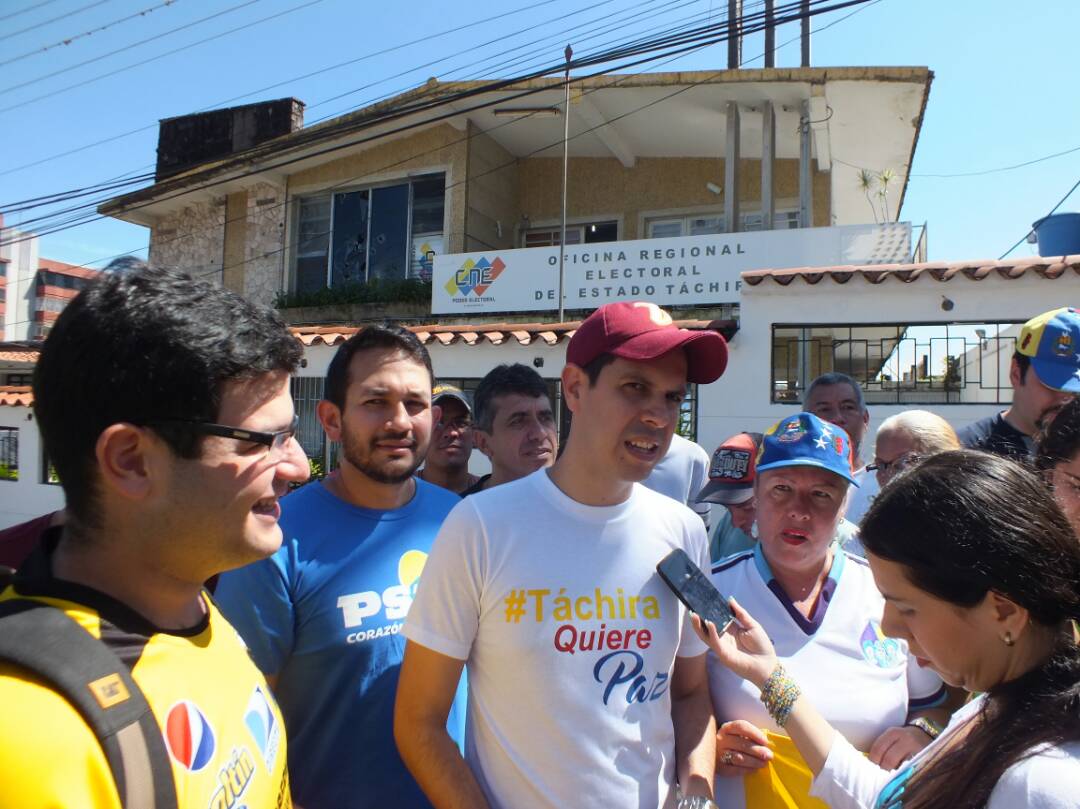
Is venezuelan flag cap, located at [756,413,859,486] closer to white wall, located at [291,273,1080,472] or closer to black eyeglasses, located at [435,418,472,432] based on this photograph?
black eyeglasses, located at [435,418,472,432]

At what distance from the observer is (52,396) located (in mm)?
1051

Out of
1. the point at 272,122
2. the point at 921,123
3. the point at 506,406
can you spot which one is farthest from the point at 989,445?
the point at 272,122

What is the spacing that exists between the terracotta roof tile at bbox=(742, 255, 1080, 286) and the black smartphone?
6767 mm

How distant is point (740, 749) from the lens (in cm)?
183

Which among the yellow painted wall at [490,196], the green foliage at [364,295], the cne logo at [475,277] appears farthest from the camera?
the yellow painted wall at [490,196]

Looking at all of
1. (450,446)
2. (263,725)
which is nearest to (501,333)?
(450,446)

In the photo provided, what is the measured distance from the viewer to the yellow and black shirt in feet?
2.67

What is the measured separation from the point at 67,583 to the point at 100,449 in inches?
7.4

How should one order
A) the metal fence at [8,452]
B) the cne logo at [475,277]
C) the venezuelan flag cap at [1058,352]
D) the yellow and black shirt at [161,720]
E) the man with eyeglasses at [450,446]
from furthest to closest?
the metal fence at [8,452], the cne logo at [475,277], the man with eyeglasses at [450,446], the venezuelan flag cap at [1058,352], the yellow and black shirt at [161,720]

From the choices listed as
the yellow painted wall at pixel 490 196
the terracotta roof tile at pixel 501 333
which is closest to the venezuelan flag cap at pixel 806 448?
the terracotta roof tile at pixel 501 333

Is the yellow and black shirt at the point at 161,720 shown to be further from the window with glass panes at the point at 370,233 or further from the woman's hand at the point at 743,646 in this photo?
the window with glass panes at the point at 370,233

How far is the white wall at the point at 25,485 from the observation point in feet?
39.5

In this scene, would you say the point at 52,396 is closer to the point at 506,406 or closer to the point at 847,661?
the point at 847,661

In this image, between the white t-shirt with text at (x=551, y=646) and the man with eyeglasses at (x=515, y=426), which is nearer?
the white t-shirt with text at (x=551, y=646)
